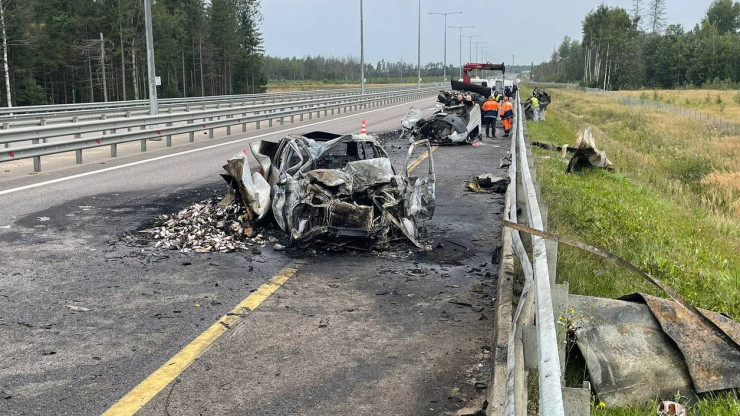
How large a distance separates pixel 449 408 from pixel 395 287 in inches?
102

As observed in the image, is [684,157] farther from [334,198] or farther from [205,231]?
[205,231]

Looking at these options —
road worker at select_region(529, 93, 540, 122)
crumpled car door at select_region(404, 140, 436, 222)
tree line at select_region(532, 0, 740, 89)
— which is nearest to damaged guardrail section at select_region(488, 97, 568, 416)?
crumpled car door at select_region(404, 140, 436, 222)

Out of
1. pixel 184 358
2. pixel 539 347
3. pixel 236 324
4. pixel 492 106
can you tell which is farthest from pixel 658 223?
pixel 492 106

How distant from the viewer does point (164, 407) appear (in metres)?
3.99

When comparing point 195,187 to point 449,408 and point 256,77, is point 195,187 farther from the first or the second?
point 256,77

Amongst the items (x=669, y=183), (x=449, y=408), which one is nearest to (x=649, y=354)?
(x=449, y=408)

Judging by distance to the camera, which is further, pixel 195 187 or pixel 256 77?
pixel 256 77

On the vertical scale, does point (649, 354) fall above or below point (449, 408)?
above

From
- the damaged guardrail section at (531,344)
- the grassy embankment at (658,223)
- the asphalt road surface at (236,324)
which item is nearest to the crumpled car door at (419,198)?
the asphalt road surface at (236,324)

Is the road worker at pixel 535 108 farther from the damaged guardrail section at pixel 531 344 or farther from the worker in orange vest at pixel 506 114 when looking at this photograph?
the damaged guardrail section at pixel 531 344

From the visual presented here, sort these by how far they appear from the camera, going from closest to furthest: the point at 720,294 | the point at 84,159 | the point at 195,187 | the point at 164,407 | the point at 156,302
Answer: the point at 164,407 < the point at 156,302 < the point at 720,294 < the point at 195,187 < the point at 84,159

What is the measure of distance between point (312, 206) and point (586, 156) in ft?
34.6

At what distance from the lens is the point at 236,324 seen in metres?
5.46

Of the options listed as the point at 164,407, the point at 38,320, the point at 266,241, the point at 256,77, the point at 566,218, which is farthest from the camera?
the point at 256,77
